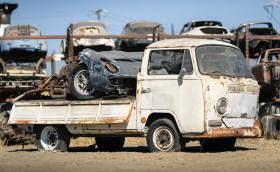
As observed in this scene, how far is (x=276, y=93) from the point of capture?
15.7 meters

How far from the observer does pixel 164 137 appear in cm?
911

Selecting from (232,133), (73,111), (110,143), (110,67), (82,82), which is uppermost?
(110,67)

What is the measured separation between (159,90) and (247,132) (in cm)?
183

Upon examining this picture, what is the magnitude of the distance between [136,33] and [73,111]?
1046 cm

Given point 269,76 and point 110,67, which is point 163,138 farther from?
point 269,76

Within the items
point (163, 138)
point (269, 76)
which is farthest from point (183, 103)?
point (269, 76)

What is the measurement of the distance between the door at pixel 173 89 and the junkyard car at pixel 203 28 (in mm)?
10015

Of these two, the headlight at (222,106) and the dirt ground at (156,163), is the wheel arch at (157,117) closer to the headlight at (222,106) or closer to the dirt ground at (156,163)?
the dirt ground at (156,163)

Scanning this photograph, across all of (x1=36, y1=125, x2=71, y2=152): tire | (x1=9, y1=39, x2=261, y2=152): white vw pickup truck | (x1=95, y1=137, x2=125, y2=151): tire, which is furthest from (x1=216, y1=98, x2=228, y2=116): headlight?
(x1=95, y1=137, x2=125, y2=151): tire

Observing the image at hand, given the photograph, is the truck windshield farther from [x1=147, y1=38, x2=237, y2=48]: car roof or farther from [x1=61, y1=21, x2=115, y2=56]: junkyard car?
[x1=61, y1=21, x2=115, y2=56]: junkyard car

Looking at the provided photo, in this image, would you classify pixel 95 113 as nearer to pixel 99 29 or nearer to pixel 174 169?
pixel 174 169

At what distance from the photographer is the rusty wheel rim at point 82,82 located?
1037 cm

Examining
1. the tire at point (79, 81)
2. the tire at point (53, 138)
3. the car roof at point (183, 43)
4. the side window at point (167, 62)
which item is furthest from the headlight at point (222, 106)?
the tire at point (53, 138)

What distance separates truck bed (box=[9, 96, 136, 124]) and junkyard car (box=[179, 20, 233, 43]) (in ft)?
32.1
